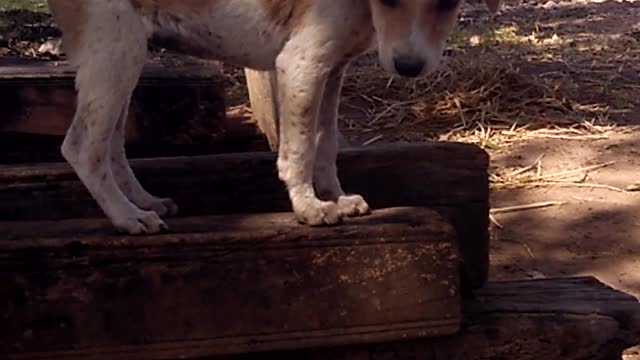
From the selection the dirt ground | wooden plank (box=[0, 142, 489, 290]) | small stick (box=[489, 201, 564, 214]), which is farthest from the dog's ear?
small stick (box=[489, 201, 564, 214])

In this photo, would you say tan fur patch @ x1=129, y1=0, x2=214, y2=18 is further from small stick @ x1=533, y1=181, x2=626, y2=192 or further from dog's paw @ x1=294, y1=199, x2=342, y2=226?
small stick @ x1=533, y1=181, x2=626, y2=192

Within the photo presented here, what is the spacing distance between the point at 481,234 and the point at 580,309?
0.35 meters

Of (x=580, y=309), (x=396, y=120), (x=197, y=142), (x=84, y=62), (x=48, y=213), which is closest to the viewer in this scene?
(x=84, y=62)

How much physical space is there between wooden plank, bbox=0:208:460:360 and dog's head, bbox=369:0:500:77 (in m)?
0.32

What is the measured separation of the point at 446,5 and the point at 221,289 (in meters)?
0.69

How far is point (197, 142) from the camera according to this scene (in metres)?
3.56

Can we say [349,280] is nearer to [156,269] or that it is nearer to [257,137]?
[156,269]

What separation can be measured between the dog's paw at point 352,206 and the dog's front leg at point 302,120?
1.2 inches

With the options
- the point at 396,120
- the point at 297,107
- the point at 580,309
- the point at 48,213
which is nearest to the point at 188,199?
the point at 48,213

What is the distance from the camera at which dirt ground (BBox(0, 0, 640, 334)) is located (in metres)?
3.80

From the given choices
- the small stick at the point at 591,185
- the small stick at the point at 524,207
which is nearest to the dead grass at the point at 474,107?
the small stick at the point at 591,185

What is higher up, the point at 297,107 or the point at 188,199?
the point at 297,107

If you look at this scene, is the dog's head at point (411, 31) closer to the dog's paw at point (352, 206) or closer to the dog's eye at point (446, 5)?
the dog's eye at point (446, 5)

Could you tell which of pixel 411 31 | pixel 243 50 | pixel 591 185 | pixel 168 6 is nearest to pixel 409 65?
pixel 411 31
